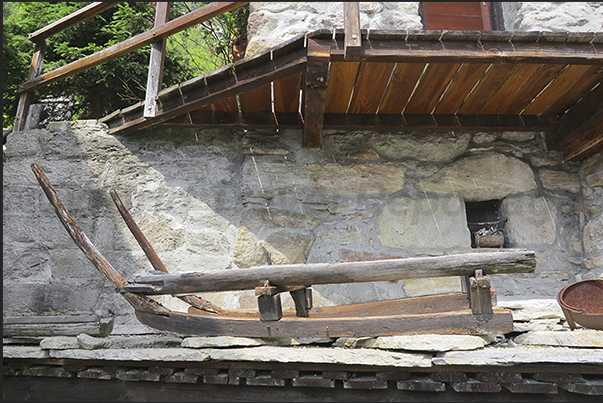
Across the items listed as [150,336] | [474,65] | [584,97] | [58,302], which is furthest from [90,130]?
[584,97]

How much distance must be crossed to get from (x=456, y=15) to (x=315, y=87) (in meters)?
1.89

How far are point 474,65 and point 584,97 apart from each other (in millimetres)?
871

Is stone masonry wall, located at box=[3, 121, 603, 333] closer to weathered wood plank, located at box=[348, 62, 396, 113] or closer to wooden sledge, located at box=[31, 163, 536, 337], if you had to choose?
weathered wood plank, located at box=[348, 62, 396, 113]

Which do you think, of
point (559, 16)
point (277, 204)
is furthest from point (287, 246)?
point (559, 16)

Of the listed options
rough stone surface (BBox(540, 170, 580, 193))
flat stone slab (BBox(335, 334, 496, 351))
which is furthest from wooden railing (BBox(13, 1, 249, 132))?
rough stone surface (BBox(540, 170, 580, 193))

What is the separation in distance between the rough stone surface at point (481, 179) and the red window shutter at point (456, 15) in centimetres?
122

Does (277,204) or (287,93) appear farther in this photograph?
(277,204)

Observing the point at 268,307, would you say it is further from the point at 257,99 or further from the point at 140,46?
the point at 140,46

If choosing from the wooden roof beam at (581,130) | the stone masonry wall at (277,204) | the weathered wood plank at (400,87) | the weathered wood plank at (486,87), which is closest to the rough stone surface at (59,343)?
the stone masonry wall at (277,204)

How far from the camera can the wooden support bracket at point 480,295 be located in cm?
208

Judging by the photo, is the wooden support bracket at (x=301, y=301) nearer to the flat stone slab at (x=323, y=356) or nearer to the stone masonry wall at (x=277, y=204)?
the flat stone slab at (x=323, y=356)

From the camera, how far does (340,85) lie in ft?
9.47

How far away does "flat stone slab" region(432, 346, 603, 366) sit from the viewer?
2020mm

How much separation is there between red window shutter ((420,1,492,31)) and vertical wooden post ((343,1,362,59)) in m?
1.56
